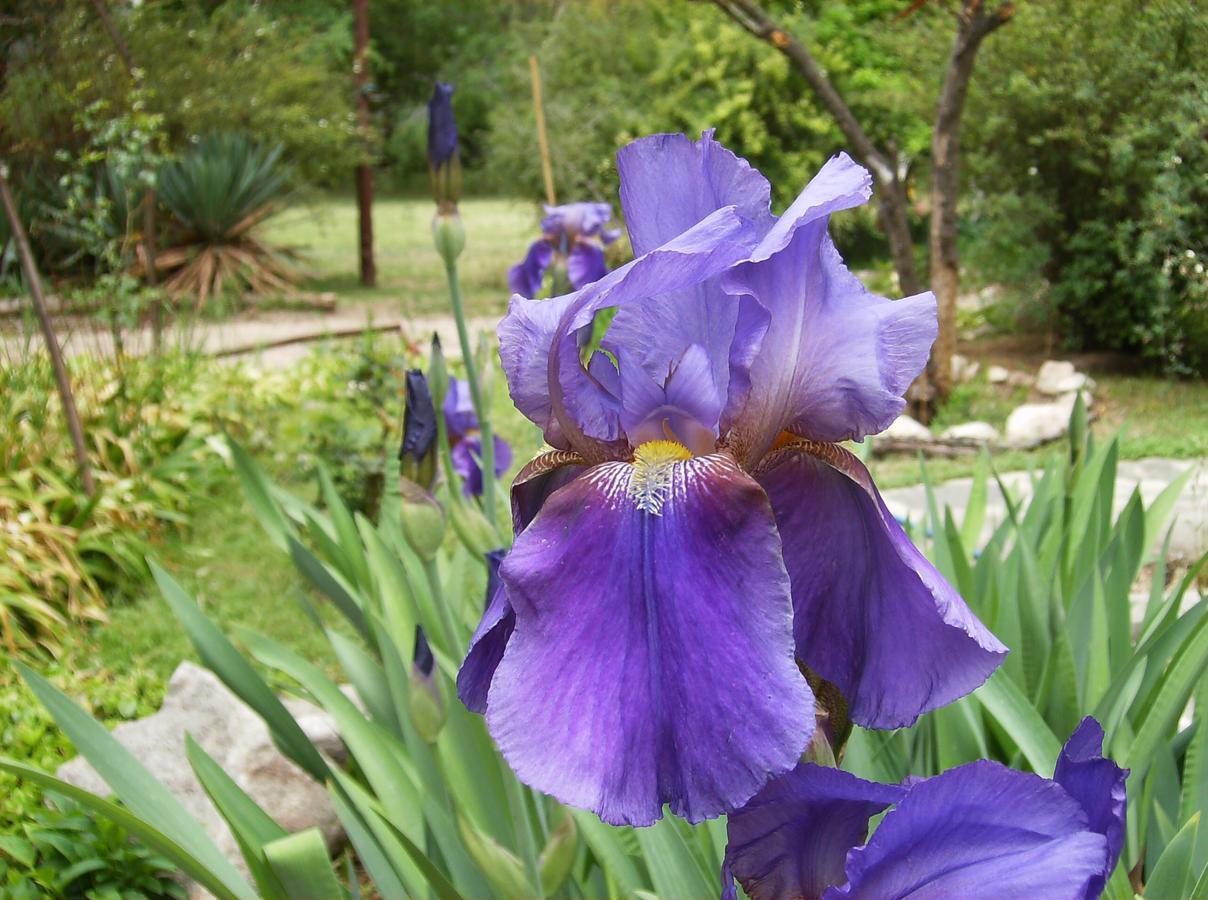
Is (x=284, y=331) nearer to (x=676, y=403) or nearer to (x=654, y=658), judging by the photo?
(x=676, y=403)

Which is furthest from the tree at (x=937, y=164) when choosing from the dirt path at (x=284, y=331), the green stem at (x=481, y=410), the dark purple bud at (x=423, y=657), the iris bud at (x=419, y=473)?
the dark purple bud at (x=423, y=657)

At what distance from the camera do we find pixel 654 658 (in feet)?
1.83

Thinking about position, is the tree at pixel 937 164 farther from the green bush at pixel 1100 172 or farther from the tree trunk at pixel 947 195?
the green bush at pixel 1100 172

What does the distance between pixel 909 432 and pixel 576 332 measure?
17.9ft

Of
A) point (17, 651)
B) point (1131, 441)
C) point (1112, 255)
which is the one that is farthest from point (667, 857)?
point (1112, 255)

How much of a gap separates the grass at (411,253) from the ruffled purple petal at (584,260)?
16.7ft

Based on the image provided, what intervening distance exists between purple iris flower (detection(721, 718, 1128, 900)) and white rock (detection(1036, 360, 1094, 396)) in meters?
6.39

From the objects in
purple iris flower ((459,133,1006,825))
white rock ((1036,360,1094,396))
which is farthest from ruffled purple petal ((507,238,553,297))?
white rock ((1036,360,1094,396))

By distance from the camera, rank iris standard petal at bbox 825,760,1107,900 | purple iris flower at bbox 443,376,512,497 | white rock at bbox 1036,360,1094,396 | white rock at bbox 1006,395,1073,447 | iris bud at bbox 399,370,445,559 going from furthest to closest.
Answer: white rock at bbox 1036,360,1094,396, white rock at bbox 1006,395,1073,447, purple iris flower at bbox 443,376,512,497, iris bud at bbox 399,370,445,559, iris standard petal at bbox 825,760,1107,900

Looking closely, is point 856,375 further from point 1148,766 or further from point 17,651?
point 17,651

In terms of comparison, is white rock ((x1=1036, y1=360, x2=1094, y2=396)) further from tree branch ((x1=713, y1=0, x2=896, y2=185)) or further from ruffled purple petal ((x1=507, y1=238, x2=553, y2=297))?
ruffled purple petal ((x1=507, y1=238, x2=553, y2=297))

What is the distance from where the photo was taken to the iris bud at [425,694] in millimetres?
1192

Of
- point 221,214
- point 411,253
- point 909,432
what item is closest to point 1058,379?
point 909,432

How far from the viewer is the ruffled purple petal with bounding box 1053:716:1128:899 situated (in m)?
0.53
